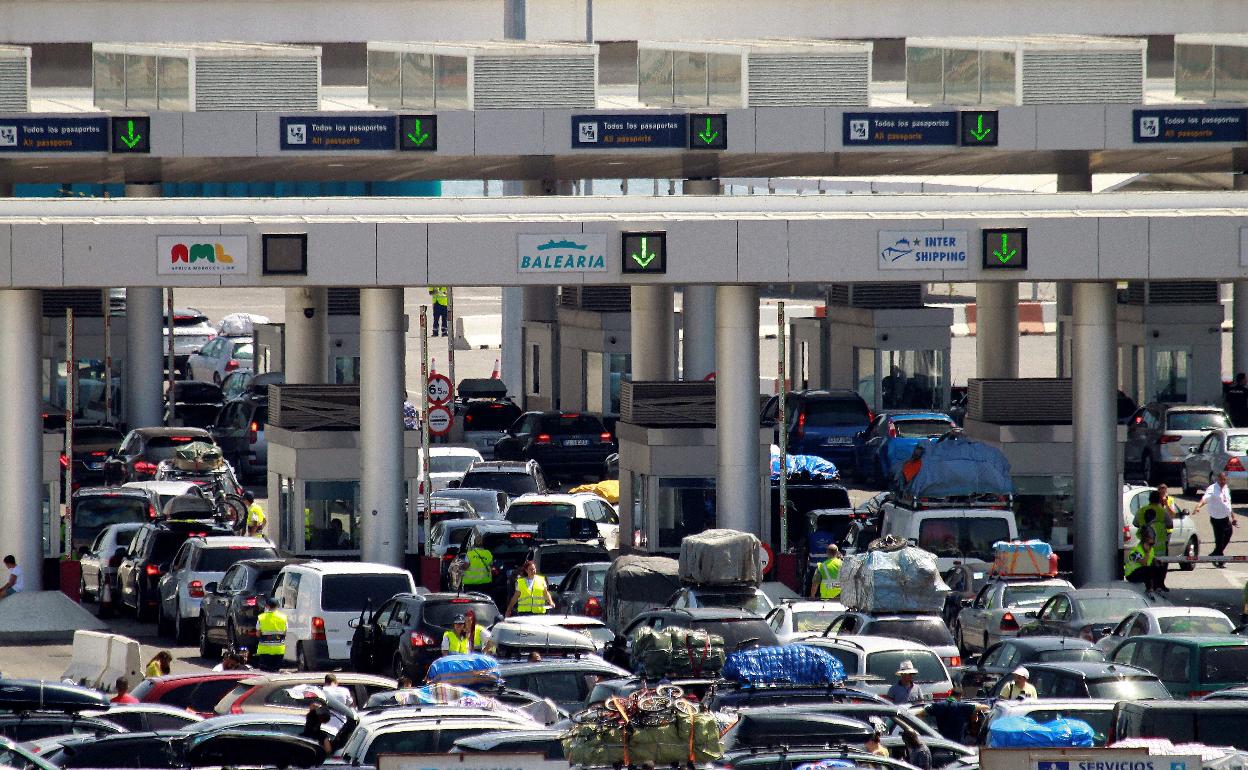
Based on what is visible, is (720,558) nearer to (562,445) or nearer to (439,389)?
(439,389)

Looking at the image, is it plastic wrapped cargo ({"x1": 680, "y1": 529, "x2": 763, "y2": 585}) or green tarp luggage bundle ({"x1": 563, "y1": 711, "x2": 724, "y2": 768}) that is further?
plastic wrapped cargo ({"x1": 680, "y1": 529, "x2": 763, "y2": 585})

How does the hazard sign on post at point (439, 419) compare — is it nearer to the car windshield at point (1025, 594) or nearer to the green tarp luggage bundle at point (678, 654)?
the car windshield at point (1025, 594)

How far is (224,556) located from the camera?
29.7 metres

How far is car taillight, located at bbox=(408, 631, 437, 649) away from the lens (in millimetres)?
24656

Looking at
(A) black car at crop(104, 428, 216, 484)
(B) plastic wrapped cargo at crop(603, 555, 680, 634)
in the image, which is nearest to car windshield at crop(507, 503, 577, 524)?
(B) plastic wrapped cargo at crop(603, 555, 680, 634)

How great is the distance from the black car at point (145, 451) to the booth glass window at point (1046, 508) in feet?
50.7

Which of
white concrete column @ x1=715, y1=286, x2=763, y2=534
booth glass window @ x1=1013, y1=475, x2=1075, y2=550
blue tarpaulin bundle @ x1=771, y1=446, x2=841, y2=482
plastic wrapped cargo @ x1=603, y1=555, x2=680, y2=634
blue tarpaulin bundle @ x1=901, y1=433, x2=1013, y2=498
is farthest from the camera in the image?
blue tarpaulin bundle @ x1=771, y1=446, x2=841, y2=482

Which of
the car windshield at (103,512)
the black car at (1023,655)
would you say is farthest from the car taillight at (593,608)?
the car windshield at (103,512)

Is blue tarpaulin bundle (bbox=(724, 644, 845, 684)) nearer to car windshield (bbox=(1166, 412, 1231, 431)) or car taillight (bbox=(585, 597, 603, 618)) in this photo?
car taillight (bbox=(585, 597, 603, 618))

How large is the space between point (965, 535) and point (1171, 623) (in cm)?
588

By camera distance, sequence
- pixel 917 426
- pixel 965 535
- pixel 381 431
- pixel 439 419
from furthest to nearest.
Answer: pixel 917 426, pixel 439 419, pixel 381 431, pixel 965 535

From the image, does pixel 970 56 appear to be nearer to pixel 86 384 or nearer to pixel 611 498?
pixel 611 498

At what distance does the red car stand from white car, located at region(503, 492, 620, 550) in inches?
510

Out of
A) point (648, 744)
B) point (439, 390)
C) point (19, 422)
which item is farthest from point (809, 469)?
point (648, 744)
